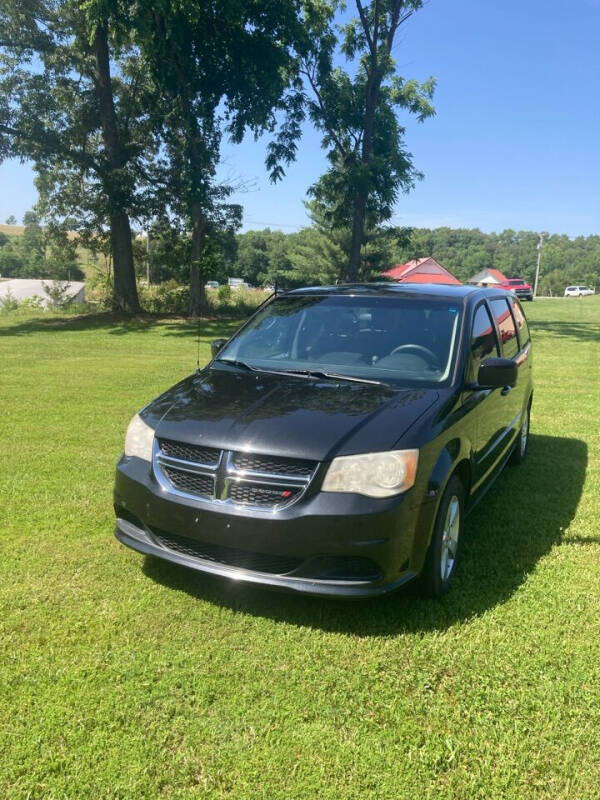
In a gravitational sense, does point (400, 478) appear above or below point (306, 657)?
above

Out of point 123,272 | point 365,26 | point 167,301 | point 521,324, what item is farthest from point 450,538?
point 365,26

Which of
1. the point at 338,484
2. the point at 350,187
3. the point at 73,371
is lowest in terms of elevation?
the point at 73,371

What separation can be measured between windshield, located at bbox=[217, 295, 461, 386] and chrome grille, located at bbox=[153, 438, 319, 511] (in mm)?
1096

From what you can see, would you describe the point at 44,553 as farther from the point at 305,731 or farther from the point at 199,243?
the point at 199,243

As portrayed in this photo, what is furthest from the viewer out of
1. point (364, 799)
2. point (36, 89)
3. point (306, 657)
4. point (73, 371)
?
point (36, 89)

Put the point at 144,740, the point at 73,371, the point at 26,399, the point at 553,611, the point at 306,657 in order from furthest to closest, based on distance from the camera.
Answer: the point at 73,371
the point at 26,399
the point at 553,611
the point at 306,657
the point at 144,740

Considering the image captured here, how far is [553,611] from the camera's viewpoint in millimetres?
3262

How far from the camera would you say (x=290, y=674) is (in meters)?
2.70

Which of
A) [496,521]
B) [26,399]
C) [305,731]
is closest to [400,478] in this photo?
[305,731]

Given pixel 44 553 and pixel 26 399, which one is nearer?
pixel 44 553

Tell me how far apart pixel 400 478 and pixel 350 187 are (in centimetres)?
2238

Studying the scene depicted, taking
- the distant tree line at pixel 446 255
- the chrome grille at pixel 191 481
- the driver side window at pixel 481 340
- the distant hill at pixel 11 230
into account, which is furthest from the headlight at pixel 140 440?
the distant hill at pixel 11 230

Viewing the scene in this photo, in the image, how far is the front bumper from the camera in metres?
2.78

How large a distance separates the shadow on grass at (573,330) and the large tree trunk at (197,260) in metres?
13.3
